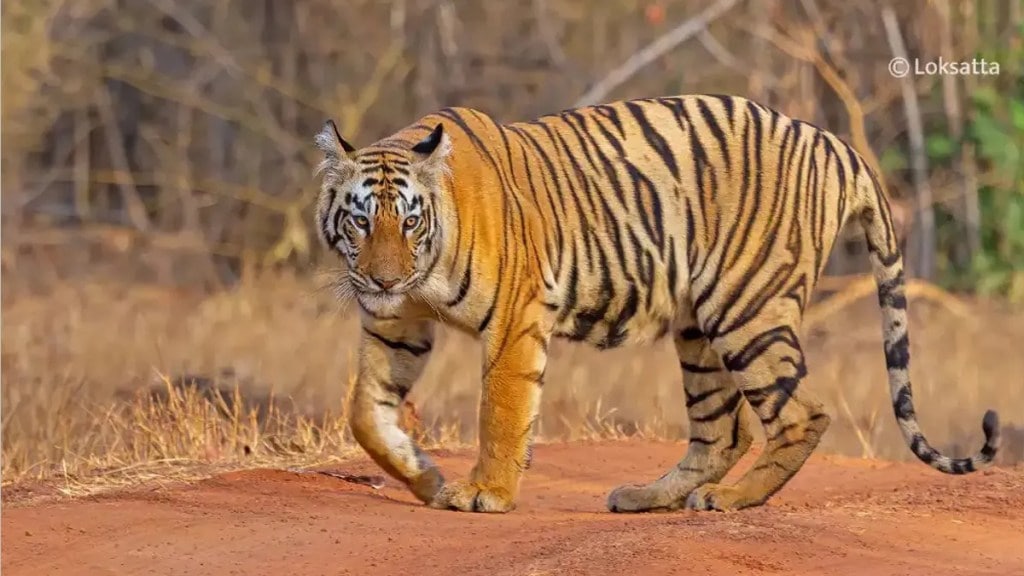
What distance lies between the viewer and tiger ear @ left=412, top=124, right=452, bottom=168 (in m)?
5.87

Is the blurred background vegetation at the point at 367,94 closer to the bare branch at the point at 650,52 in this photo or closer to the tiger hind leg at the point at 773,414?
the bare branch at the point at 650,52

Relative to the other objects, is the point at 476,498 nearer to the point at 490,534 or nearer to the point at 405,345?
the point at 490,534

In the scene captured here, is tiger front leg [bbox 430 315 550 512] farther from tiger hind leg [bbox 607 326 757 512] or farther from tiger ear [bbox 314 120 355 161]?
tiger ear [bbox 314 120 355 161]

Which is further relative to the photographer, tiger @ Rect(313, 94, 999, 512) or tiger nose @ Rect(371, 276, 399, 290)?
tiger @ Rect(313, 94, 999, 512)

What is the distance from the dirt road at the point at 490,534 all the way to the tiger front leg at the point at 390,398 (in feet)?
0.46

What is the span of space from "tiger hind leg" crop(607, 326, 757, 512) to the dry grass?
59.8 inches

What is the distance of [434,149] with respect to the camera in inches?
232

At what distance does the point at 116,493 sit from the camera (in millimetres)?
6223

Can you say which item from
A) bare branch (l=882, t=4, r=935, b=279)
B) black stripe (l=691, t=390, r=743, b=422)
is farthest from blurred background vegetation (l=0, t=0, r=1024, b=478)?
black stripe (l=691, t=390, r=743, b=422)

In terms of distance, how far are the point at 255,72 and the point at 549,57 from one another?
2.63 m

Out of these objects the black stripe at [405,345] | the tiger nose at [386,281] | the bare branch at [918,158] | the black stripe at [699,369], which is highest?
the bare branch at [918,158]

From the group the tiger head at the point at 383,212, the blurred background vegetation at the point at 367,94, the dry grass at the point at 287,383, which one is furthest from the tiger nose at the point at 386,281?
the blurred background vegetation at the point at 367,94

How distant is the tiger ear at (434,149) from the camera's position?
587 centimetres

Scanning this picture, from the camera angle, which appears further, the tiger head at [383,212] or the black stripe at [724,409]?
the black stripe at [724,409]
